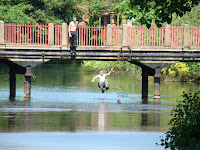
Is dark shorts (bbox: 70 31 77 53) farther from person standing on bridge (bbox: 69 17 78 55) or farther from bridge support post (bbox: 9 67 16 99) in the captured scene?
bridge support post (bbox: 9 67 16 99)

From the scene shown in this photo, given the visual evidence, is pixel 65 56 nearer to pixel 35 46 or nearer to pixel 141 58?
pixel 35 46

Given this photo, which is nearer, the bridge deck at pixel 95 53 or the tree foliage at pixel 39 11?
the bridge deck at pixel 95 53

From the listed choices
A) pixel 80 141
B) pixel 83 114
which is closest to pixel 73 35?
pixel 83 114

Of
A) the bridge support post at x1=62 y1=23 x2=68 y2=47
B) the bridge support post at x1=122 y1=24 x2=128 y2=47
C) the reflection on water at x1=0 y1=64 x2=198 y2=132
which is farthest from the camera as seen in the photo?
the bridge support post at x1=122 y1=24 x2=128 y2=47

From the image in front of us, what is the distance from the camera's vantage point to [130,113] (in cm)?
2120

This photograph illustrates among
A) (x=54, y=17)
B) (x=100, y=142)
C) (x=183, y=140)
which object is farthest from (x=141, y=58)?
(x=54, y=17)

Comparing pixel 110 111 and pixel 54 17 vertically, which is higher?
pixel 54 17

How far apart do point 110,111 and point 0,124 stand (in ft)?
20.3

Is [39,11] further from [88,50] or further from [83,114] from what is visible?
[83,114]

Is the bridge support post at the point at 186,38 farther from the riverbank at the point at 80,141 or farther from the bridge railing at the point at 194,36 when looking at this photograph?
the riverbank at the point at 80,141

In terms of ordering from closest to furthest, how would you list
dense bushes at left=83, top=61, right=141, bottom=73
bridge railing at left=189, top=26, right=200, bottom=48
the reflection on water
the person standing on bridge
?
the reflection on water, the person standing on bridge, bridge railing at left=189, top=26, right=200, bottom=48, dense bushes at left=83, top=61, right=141, bottom=73

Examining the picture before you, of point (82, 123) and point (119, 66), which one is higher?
point (119, 66)

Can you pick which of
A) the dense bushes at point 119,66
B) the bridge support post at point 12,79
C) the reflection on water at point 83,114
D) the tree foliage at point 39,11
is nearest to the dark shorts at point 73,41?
the reflection on water at point 83,114

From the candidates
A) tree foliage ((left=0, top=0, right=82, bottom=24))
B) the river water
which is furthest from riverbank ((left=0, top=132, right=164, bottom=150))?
tree foliage ((left=0, top=0, right=82, bottom=24))
